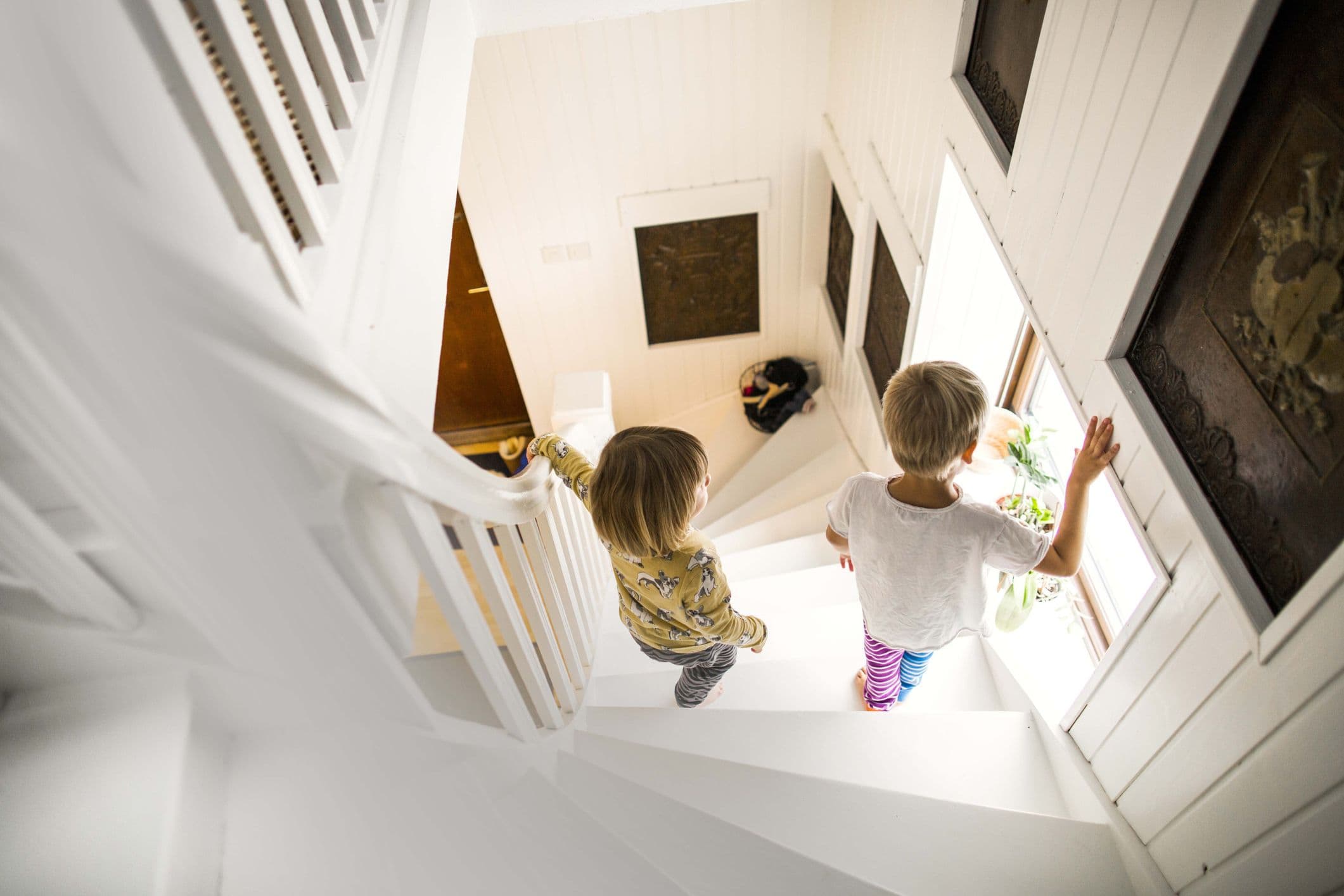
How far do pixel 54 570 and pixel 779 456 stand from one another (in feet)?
10.6

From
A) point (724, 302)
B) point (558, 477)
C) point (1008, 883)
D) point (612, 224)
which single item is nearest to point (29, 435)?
point (558, 477)

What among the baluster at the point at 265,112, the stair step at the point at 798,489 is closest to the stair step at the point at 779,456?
the stair step at the point at 798,489

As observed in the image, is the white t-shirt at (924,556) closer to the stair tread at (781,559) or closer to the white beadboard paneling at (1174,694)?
the white beadboard paneling at (1174,694)

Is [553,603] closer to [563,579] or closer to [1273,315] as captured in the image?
[563,579]

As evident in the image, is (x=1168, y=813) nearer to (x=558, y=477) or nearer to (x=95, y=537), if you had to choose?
(x=558, y=477)

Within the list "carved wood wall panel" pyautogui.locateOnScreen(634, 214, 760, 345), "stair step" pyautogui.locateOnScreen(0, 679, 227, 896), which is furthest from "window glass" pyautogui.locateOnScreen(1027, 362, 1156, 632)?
"carved wood wall panel" pyautogui.locateOnScreen(634, 214, 760, 345)

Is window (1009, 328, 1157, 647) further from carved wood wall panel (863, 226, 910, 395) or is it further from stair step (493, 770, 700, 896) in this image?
stair step (493, 770, 700, 896)

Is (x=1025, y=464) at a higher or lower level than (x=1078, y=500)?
lower

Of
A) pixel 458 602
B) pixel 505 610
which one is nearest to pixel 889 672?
pixel 505 610

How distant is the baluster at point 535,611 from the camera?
4.89ft

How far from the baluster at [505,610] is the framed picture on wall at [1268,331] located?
43.7 inches

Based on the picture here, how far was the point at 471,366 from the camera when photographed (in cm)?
448

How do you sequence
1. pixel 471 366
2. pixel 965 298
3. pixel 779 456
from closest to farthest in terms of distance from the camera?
pixel 965 298, pixel 779 456, pixel 471 366

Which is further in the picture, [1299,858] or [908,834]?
[908,834]
